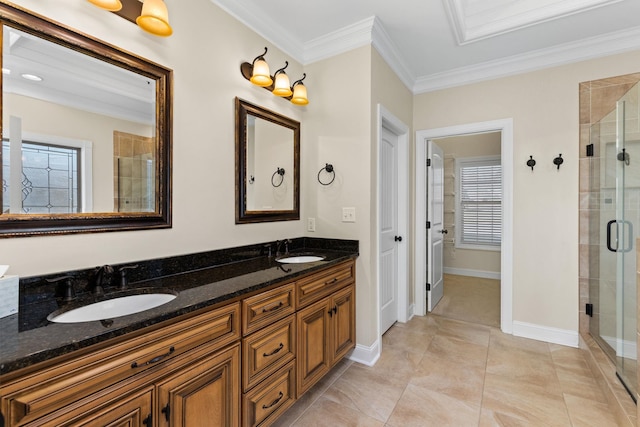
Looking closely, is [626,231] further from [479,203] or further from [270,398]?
[479,203]

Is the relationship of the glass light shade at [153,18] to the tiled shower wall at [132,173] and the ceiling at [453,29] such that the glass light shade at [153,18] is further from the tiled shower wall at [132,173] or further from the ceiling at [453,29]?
the ceiling at [453,29]

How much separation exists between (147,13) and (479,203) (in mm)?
5418

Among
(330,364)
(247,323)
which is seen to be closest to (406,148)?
(330,364)

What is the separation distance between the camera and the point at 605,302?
7.77 ft

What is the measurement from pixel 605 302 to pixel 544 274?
0.49m

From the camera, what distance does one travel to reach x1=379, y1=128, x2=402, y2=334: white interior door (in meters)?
2.86

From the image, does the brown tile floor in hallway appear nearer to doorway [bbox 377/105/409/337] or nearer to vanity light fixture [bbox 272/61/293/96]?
doorway [bbox 377/105/409/337]

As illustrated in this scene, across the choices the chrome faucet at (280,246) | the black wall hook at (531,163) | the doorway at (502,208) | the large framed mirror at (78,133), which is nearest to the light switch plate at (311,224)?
the chrome faucet at (280,246)

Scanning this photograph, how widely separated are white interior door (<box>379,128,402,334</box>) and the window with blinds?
2823 millimetres

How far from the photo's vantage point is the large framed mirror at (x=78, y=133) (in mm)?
1146

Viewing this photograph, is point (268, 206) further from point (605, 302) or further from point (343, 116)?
point (605, 302)

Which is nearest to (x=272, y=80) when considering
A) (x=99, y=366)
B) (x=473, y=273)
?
(x=99, y=366)

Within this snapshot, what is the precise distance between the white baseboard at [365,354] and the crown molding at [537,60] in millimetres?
2793

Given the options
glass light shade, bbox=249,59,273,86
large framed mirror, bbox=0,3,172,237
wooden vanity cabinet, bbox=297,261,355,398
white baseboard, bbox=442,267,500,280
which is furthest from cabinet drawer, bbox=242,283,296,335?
white baseboard, bbox=442,267,500,280
